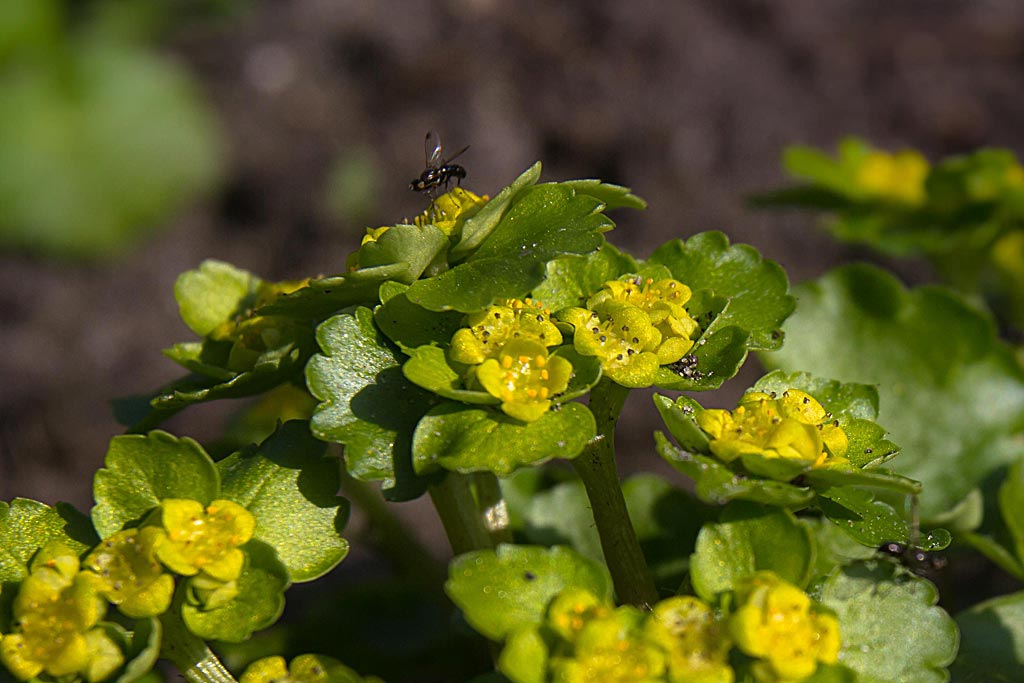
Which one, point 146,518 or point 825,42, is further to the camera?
point 825,42

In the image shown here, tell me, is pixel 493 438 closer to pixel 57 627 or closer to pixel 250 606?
pixel 250 606

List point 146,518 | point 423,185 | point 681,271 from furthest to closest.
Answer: point 423,185, point 681,271, point 146,518

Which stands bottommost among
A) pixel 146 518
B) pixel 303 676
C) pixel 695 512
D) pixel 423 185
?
pixel 695 512

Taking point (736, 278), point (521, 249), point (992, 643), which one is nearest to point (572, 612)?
point (521, 249)

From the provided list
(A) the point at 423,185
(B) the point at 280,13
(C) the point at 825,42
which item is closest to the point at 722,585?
(A) the point at 423,185

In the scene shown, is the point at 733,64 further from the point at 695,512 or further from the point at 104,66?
the point at 695,512

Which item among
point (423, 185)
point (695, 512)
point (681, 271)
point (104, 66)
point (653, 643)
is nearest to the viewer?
point (653, 643)

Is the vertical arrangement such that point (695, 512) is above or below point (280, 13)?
below
